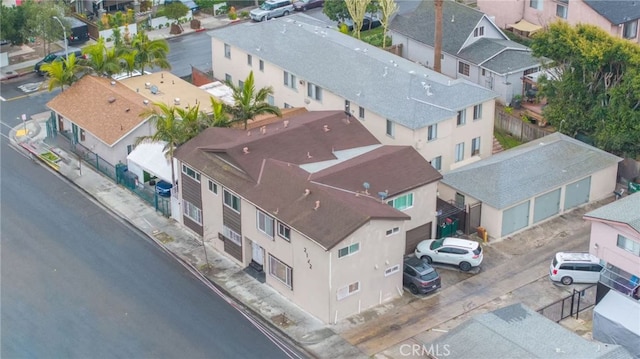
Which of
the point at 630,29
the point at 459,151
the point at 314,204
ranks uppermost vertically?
the point at 630,29

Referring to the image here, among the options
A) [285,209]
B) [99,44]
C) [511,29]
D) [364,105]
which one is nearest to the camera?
[285,209]

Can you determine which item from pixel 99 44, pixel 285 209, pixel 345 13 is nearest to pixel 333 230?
pixel 285 209

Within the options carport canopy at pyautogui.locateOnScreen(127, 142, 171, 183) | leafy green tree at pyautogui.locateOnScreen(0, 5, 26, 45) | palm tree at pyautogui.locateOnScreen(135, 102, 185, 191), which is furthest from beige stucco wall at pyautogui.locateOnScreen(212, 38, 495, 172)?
leafy green tree at pyautogui.locateOnScreen(0, 5, 26, 45)

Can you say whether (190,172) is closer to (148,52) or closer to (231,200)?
(231,200)

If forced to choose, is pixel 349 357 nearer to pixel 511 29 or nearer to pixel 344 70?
pixel 344 70

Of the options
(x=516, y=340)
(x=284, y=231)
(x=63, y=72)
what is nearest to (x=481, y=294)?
(x=516, y=340)

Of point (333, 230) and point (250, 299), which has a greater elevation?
point (333, 230)

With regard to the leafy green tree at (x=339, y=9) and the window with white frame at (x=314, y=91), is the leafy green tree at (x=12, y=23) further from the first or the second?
the window with white frame at (x=314, y=91)
